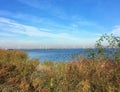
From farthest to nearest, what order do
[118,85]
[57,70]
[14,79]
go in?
[14,79] < [57,70] < [118,85]

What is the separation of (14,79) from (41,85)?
182 cm

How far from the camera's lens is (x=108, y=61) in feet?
25.1

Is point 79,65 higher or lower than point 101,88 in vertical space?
higher

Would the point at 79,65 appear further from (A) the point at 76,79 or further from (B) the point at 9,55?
(B) the point at 9,55

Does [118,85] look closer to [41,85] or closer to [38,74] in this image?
[41,85]

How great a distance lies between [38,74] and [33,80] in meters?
0.54

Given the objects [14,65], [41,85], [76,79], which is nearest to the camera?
[76,79]

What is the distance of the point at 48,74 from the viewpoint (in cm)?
848

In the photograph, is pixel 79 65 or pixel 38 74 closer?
pixel 79 65

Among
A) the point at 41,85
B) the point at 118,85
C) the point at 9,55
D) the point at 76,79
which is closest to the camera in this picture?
the point at 118,85

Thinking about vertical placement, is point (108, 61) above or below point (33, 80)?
above

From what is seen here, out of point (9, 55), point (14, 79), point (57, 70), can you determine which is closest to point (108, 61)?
point (57, 70)

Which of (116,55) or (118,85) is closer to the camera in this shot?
(118,85)

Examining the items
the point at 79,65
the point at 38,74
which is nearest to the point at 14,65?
the point at 38,74
